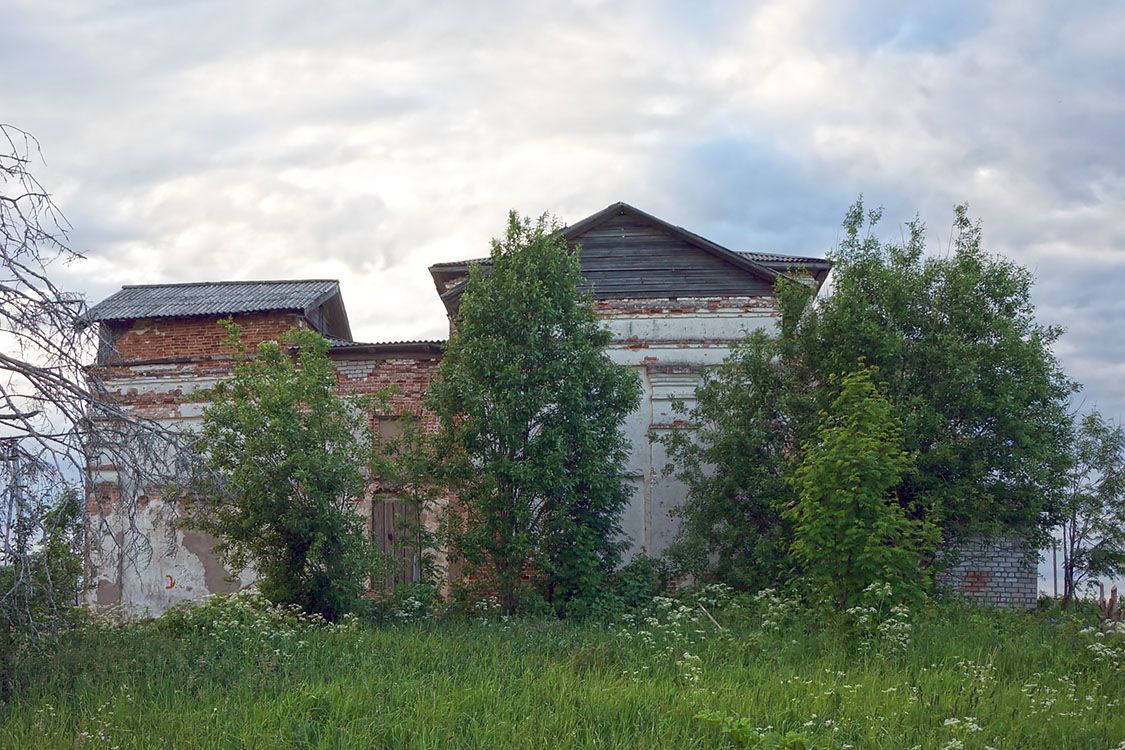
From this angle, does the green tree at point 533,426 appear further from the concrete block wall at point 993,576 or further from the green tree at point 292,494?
the concrete block wall at point 993,576

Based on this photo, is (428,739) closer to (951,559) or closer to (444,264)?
(951,559)

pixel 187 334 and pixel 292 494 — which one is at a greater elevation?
pixel 187 334

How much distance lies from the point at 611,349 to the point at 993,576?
8029 millimetres

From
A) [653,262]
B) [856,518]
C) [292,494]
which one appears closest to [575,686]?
[856,518]

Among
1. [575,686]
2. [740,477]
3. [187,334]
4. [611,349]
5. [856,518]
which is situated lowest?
[575,686]

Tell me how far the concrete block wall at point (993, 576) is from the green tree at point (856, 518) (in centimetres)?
521

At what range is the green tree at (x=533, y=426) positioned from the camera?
15.3 metres

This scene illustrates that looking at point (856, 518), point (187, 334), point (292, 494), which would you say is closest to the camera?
point (856, 518)

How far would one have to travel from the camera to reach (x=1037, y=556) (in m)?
16.4

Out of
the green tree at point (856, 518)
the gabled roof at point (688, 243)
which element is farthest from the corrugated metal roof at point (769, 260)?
the green tree at point (856, 518)

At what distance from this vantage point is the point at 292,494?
46.6 ft

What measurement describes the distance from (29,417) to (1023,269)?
48.8 ft

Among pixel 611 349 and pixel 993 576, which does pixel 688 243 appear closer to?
pixel 611 349

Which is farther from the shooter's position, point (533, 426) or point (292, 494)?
point (533, 426)
